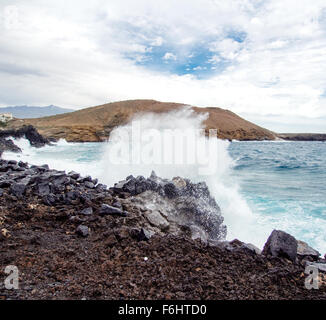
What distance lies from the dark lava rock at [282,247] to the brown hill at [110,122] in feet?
152

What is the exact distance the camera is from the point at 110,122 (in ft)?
190

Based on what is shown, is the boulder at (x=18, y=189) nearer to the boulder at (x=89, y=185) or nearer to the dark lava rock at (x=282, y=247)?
the boulder at (x=89, y=185)

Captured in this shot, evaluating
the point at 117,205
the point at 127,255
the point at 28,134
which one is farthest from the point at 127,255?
the point at 28,134

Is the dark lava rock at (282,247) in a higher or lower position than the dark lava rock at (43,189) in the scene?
lower

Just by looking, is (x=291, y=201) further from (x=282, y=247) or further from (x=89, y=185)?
(x=89, y=185)

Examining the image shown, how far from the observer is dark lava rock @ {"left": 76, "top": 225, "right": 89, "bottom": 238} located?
340 centimetres

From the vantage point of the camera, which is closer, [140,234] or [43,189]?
[140,234]

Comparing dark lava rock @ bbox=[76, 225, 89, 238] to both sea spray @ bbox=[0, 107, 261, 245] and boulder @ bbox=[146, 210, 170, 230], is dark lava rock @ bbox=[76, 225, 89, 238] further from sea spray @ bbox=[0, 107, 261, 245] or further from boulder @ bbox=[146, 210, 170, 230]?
sea spray @ bbox=[0, 107, 261, 245]

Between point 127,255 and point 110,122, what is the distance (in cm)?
5691

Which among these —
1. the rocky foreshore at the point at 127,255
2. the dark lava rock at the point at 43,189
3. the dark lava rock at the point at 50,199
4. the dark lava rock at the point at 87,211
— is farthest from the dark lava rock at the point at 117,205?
the dark lava rock at the point at 43,189

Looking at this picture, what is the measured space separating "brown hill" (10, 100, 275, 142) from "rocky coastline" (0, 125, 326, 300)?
4438cm

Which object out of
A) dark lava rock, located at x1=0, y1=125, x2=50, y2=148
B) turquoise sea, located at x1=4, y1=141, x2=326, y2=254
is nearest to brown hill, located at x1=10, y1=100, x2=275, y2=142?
dark lava rock, located at x1=0, y1=125, x2=50, y2=148

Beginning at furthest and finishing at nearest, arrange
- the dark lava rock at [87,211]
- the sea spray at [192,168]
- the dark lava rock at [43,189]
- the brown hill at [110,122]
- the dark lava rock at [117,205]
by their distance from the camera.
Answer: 1. the brown hill at [110,122]
2. the sea spray at [192,168]
3. the dark lava rock at [43,189]
4. the dark lava rock at [117,205]
5. the dark lava rock at [87,211]

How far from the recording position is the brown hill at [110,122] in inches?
1955
